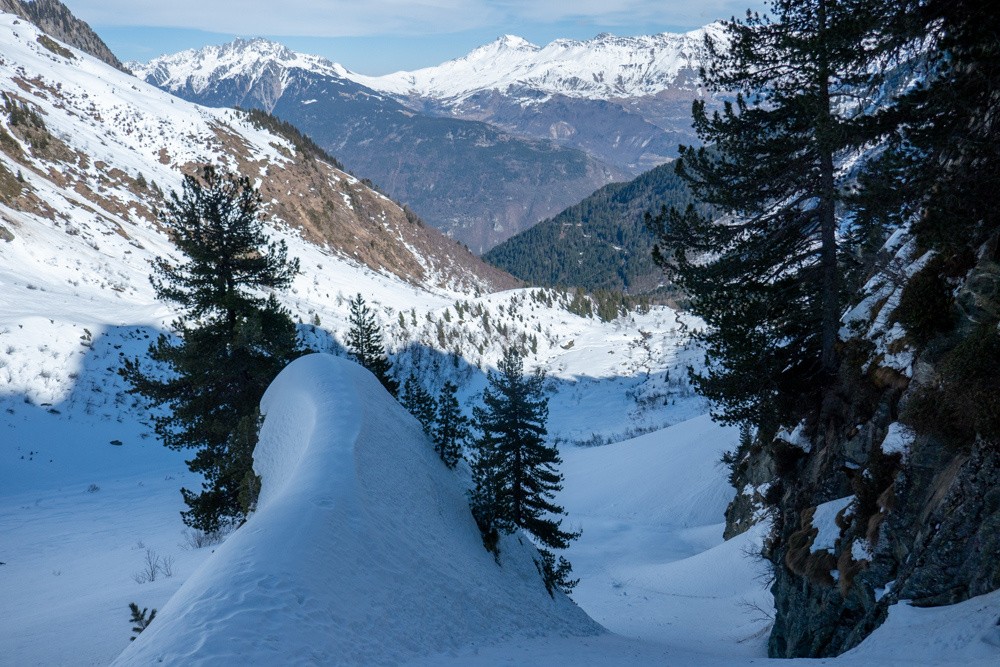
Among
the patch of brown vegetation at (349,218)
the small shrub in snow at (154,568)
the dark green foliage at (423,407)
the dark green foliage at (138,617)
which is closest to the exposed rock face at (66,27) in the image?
the patch of brown vegetation at (349,218)

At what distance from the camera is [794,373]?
12406mm

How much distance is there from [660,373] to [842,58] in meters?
73.3

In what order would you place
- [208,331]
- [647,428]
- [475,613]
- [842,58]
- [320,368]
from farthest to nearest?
[647,428]
[208,331]
[320,368]
[842,58]
[475,613]

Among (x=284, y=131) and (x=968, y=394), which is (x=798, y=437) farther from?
(x=284, y=131)

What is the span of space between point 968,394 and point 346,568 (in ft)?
27.3

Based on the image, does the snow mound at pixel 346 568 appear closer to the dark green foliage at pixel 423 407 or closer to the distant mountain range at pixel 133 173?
the dark green foliage at pixel 423 407

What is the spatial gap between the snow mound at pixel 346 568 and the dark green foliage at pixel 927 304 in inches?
313

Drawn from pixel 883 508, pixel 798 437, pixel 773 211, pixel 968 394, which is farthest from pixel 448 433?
pixel 968 394

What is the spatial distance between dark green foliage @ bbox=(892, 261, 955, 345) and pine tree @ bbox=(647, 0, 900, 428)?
1.77 meters

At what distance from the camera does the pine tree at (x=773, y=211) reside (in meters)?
9.80

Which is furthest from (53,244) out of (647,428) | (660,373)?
(660,373)

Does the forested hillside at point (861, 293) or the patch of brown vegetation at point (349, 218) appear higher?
the patch of brown vegetation at point (349, 218)

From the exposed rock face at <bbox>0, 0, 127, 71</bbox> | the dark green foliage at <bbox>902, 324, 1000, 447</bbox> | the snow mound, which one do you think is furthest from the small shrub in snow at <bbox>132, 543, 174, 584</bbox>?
the exposed rock face at <bbox>0, 0, 127, 71</bbox>

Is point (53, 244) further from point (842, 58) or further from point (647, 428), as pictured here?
point (647, 428)
